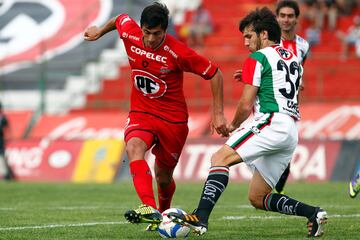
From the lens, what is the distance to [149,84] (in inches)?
411

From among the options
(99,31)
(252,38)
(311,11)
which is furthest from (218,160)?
(311,11)

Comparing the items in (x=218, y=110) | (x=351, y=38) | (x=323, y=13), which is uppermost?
(x=218, y=110)

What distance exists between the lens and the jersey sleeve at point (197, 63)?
10.1 metres

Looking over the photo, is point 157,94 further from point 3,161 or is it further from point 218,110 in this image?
point 3,161

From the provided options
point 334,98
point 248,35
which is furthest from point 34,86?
point 248,35

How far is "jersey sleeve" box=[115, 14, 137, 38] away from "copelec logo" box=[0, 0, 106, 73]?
22.0 metres

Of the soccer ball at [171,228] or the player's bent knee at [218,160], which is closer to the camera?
the soccer ball at [171,228]

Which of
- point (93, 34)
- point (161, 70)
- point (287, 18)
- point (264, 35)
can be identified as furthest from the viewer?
point (287, 18)

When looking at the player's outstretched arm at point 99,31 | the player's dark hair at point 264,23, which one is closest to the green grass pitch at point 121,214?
the player's dark hair at point 264,23

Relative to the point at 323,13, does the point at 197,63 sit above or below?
above

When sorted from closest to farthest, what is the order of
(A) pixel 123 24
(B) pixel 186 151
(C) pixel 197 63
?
(C) pixel 197 63, (A) pixel 123 24, (B) pixel 186 151

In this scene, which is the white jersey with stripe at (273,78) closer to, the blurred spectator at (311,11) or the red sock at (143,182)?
the red sock at (143,182)

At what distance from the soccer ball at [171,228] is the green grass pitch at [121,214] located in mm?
487

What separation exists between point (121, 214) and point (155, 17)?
12.3ft
